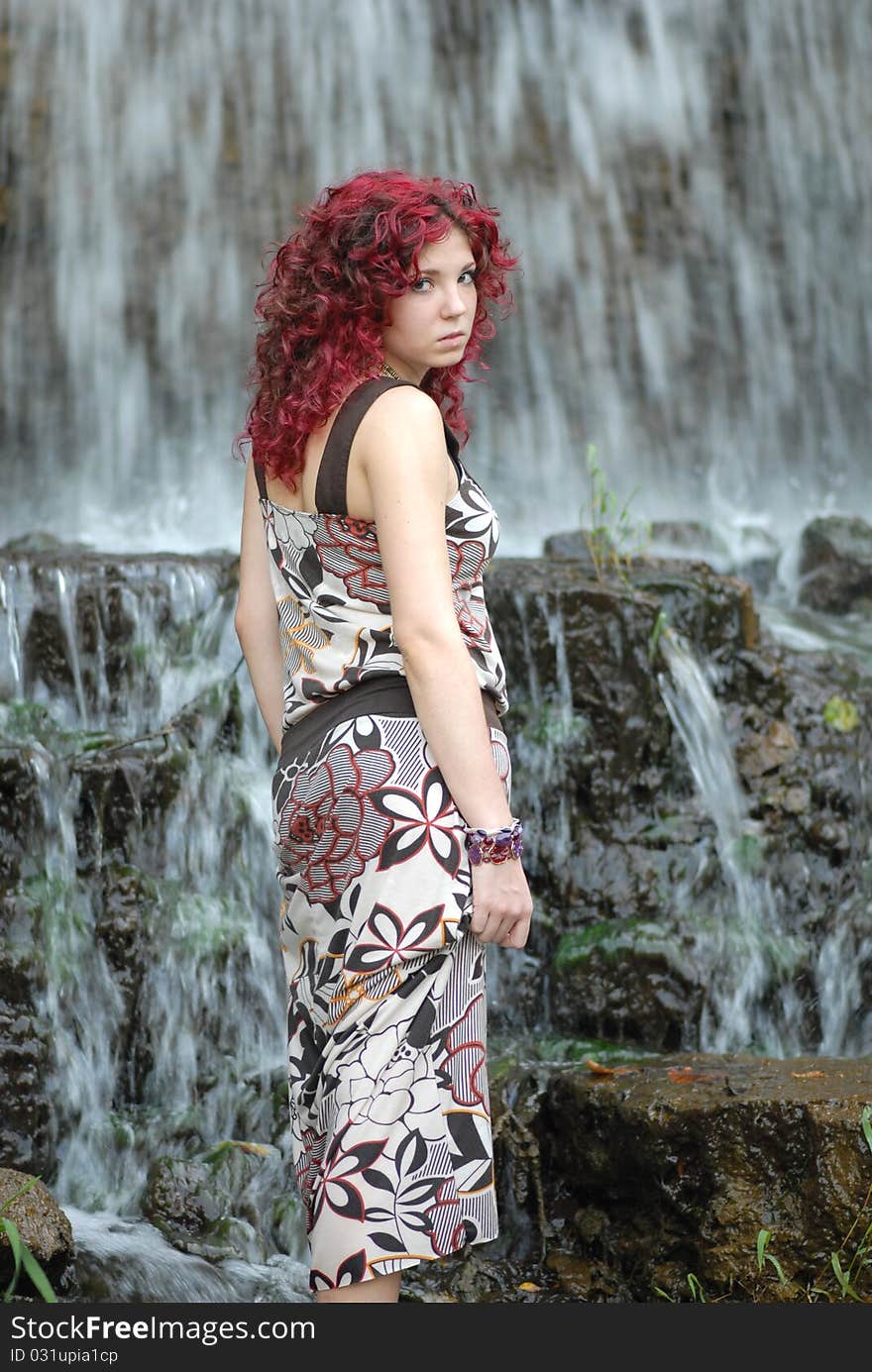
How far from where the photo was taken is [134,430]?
9438 mm

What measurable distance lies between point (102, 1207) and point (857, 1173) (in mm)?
2139

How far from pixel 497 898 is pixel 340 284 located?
996 millimetres

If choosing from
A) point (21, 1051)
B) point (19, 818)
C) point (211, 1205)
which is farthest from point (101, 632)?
point (211, 1205)

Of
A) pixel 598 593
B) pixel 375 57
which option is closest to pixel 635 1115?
pixel 598 593

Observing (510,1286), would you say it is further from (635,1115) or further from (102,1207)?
(102,1207)

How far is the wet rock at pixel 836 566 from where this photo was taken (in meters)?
7.71

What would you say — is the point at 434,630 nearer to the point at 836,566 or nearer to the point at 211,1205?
the point at 211,1205

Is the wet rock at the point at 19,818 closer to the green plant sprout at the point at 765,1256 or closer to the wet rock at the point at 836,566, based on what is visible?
the green plant sprout at the point at 765,1256

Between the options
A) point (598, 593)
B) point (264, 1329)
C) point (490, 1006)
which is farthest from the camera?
point (598, 593)

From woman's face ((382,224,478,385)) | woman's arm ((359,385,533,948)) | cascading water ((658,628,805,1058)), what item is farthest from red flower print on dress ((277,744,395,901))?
cascading water ((658,628,805,1058))

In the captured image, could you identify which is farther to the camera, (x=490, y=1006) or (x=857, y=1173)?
(x=490, y=1006)

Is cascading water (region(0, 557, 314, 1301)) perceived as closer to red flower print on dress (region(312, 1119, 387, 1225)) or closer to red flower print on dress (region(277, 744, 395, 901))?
red flower print on dress (region(312, 1119, 387, 1225))

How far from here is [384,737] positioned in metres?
2.25

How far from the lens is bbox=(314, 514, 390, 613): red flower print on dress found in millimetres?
2287
